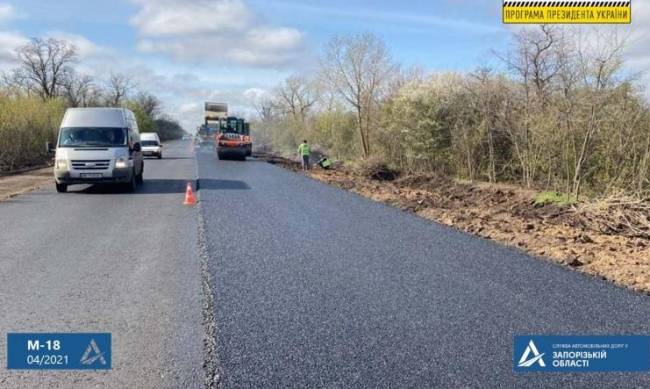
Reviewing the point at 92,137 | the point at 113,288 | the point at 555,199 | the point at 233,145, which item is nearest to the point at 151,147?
the point at 233,145

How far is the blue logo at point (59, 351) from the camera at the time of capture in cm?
416

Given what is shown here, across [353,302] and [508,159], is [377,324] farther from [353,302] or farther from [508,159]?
[508,159]

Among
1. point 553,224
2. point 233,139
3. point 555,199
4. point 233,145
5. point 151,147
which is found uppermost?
point 233,139

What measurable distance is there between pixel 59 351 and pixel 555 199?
1159 centimetres

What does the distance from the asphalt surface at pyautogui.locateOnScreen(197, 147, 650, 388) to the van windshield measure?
740cm

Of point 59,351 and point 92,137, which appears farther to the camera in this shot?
point 92,137

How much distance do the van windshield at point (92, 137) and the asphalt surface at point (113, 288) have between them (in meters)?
3.78

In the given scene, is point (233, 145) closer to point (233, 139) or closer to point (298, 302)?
point (233, 139)

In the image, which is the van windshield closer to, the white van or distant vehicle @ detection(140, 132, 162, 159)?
the white van

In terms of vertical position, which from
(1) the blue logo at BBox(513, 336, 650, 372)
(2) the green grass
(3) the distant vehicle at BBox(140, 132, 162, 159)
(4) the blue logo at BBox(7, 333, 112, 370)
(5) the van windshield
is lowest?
(1) the blue logo at BBox(513, 336, 650, 372)

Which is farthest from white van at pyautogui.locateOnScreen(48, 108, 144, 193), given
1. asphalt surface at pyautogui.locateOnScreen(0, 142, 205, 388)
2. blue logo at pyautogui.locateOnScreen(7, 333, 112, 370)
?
blue logo at pyautogui.locateOnScreen(7, 333, 112, 370)

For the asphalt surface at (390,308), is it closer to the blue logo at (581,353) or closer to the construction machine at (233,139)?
the blue logo at (581,353)

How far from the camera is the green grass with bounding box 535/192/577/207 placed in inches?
496

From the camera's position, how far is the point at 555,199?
43.1 ft
